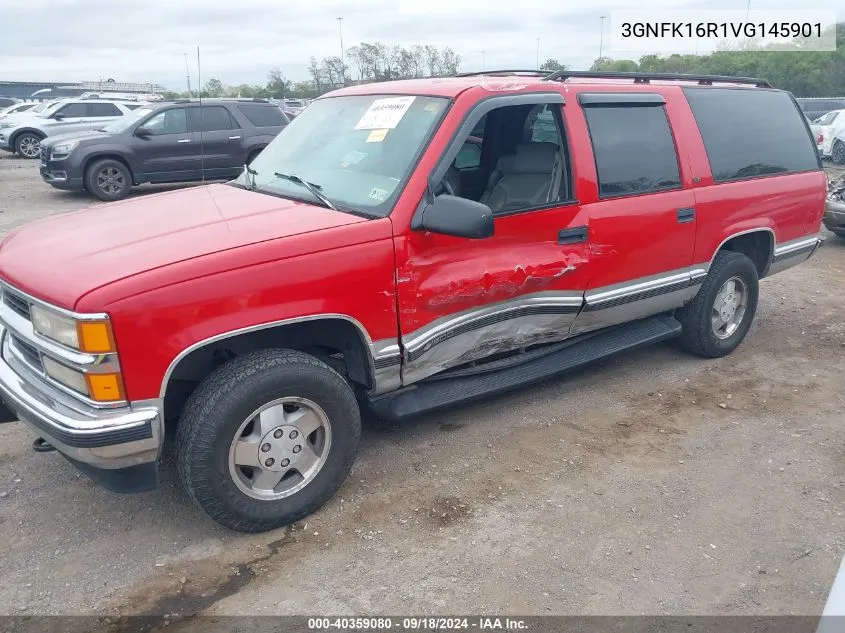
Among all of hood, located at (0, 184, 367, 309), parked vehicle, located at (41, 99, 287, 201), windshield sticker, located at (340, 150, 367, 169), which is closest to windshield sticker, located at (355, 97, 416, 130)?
windshield sticker, located at (340, 150, 367, 169)

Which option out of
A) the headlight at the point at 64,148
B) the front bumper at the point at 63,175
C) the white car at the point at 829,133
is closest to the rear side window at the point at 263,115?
the headlight at the point at 64,148

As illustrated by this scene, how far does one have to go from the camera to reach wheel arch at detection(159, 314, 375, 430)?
3102 millimetres

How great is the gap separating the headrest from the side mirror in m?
1.01

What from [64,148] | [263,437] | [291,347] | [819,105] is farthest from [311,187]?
[819,105]

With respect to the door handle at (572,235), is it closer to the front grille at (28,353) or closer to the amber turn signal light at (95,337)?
the amber turn signal light at (95,337)

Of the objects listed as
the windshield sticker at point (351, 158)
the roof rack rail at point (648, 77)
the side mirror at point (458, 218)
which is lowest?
the side mirror at point (458, 218)

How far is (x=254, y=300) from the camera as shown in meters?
2.94

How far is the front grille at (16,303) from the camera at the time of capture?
121 inches

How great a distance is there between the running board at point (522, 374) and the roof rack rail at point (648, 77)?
5.35 feet

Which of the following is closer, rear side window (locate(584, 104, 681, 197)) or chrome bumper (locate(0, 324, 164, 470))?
chrome bumper (locate(0, 324, 164, 470))

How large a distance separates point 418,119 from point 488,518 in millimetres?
2026

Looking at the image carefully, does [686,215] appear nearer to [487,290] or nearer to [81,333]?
[487,290]

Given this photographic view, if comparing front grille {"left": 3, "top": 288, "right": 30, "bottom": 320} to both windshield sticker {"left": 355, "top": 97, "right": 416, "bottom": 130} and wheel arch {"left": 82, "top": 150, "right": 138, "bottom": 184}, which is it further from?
wheel arch {"left": 82, "top": 150, "right": 138, "bottom": 184}

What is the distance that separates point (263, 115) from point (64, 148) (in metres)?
3.49
